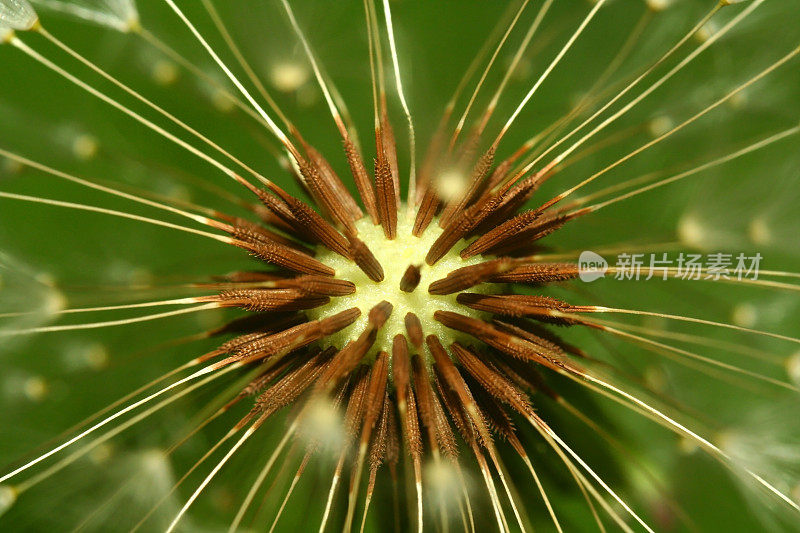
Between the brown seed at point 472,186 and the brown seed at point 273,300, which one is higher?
the brown seed at point 472,186

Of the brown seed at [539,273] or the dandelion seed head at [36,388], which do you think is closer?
the brown seed at [539,273]

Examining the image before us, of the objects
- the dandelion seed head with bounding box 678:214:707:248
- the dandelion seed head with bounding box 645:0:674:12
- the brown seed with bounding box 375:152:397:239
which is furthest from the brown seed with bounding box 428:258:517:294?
the dandelion seed head with bounding box 645:0:674:12

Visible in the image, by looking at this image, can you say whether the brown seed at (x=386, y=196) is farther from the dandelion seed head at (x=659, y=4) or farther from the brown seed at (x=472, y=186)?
the dandelion seed head at (x=659, y=4)

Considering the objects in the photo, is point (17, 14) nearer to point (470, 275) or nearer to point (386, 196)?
point (386, 196)

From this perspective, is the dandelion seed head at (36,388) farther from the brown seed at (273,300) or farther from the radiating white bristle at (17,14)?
the radiating white bristle at (17,14)

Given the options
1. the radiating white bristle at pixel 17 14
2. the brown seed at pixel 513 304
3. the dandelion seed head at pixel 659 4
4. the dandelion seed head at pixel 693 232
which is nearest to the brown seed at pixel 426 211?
the brown seed at pixel 513 304

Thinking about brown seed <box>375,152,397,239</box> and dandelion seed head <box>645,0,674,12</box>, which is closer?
brown seed <box>375,152,397,239</box>

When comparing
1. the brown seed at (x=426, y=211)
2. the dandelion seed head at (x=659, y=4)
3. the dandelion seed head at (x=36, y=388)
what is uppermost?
the dandelion seed head at (x=659, y=4)

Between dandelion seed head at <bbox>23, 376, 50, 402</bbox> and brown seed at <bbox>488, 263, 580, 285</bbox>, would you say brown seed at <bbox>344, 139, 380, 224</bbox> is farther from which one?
dandelion seed head at <bbox>23, 376, 50, 402</bbox>
